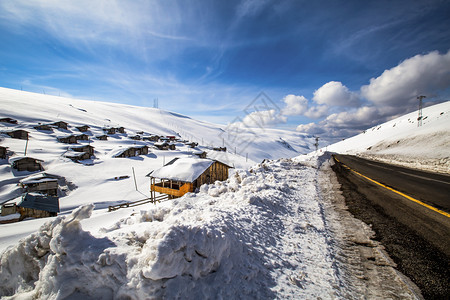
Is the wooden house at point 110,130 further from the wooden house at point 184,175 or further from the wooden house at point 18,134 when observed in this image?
the wooden house at point 184,175

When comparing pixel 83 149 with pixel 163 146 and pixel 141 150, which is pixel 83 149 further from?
pixel 163 146

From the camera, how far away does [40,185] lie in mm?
25578

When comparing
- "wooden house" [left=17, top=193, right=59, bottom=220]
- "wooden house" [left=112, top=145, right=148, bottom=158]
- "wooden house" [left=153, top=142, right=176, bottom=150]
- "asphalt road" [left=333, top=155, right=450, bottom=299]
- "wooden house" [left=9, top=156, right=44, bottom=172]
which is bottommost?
"wooden house" [left=17, top=193, right=59, bottom=220]

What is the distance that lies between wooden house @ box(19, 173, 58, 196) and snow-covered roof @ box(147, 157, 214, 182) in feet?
64.8

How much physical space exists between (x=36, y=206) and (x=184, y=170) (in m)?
16.8

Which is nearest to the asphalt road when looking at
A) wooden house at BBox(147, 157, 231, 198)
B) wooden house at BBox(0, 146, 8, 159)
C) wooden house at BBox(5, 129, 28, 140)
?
wooden house at BBox(147, 157, 231, 198)

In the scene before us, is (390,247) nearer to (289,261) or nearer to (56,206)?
(289,261)

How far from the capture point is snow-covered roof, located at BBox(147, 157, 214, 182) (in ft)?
60.1

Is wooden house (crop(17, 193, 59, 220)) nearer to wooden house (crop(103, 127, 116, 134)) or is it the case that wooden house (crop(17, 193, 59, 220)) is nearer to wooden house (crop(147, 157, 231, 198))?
wooden house (crop(147, 157, 231, 198))

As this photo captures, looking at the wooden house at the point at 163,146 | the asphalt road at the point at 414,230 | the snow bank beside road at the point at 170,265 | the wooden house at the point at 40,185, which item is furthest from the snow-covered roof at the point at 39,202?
the wooden house at the point at 163,146

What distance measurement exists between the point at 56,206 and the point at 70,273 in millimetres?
25124

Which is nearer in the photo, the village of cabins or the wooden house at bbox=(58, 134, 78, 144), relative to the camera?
the village of cabins

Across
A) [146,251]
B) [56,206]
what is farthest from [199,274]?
[56,206]

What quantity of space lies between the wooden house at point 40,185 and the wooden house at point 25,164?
11213mm
